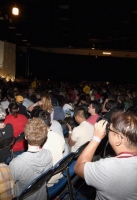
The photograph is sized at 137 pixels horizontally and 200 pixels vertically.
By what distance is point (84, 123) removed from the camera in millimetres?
4332

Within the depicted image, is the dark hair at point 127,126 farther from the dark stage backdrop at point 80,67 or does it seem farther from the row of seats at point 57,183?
the dark stage backdrop at point 80,67

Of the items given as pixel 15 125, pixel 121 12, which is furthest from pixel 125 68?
pixel 15 125

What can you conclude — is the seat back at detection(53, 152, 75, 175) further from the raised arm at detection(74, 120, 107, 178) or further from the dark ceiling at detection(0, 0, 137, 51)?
the dark ceiling at detection(0, 0, 137, 51)

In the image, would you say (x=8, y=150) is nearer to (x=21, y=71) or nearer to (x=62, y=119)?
(x=62, y=119)

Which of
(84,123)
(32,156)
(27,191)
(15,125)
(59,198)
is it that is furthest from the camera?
(15,125)

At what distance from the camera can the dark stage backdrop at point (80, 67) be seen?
23375 mm

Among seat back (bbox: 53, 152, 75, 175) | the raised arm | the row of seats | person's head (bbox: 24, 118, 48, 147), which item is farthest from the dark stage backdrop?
the raised arm

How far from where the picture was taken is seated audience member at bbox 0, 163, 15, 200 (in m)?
2.26

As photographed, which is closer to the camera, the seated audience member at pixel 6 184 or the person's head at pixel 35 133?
the seated audience member at pixel 6 184

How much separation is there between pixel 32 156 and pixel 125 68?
21.8 metres

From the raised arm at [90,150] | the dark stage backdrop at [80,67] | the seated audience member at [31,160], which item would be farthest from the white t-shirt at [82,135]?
the dark stage backdrop at [80,67]

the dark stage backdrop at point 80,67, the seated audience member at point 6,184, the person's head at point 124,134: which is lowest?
the seated audience member at point 6,184

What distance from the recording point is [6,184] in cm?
228

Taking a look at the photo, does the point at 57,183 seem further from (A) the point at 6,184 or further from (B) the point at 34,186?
(B) the point at 34,186
